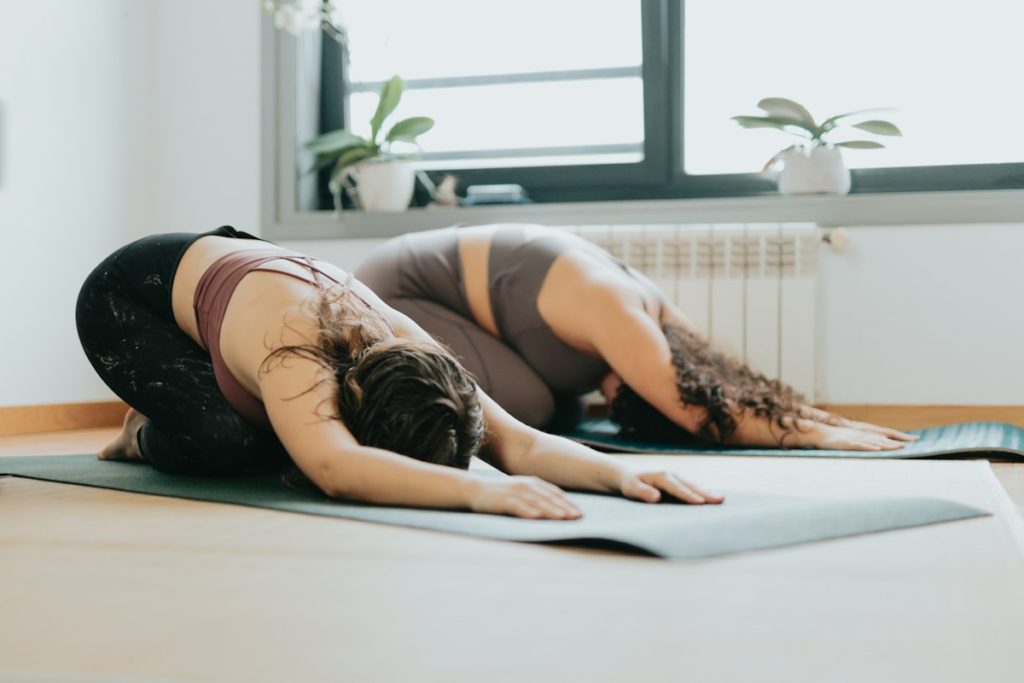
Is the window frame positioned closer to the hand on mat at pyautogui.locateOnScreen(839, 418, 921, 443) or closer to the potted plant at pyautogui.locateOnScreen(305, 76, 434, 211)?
the potted plant at pyautogui.locateOnScreen(305, 76, 434, 211)

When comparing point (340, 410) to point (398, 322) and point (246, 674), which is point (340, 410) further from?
point (246, 674)

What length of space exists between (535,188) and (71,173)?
1516mm

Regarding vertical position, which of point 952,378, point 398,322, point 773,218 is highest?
point 773,218

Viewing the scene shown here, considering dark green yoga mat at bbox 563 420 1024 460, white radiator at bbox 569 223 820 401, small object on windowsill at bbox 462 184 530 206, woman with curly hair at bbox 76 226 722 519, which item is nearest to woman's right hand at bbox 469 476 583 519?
woman with curly hair at bbox 76 226 722 519

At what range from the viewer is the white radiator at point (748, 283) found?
331cm

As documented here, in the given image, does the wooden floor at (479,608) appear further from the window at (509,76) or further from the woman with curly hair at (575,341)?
the window at (509,76)

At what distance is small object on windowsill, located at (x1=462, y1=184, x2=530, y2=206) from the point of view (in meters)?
3.70

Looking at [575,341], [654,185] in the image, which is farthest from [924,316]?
[575,341]

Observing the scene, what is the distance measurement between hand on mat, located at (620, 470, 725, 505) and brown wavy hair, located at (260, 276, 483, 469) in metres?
0.22

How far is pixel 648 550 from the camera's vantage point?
1.15 meters

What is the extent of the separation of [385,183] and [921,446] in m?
1.98

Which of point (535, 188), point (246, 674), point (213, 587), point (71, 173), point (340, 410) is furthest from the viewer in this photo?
point (535, 188)

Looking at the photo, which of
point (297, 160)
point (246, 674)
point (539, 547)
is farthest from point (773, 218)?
point (246, 674)

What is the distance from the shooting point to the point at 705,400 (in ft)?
8.58
